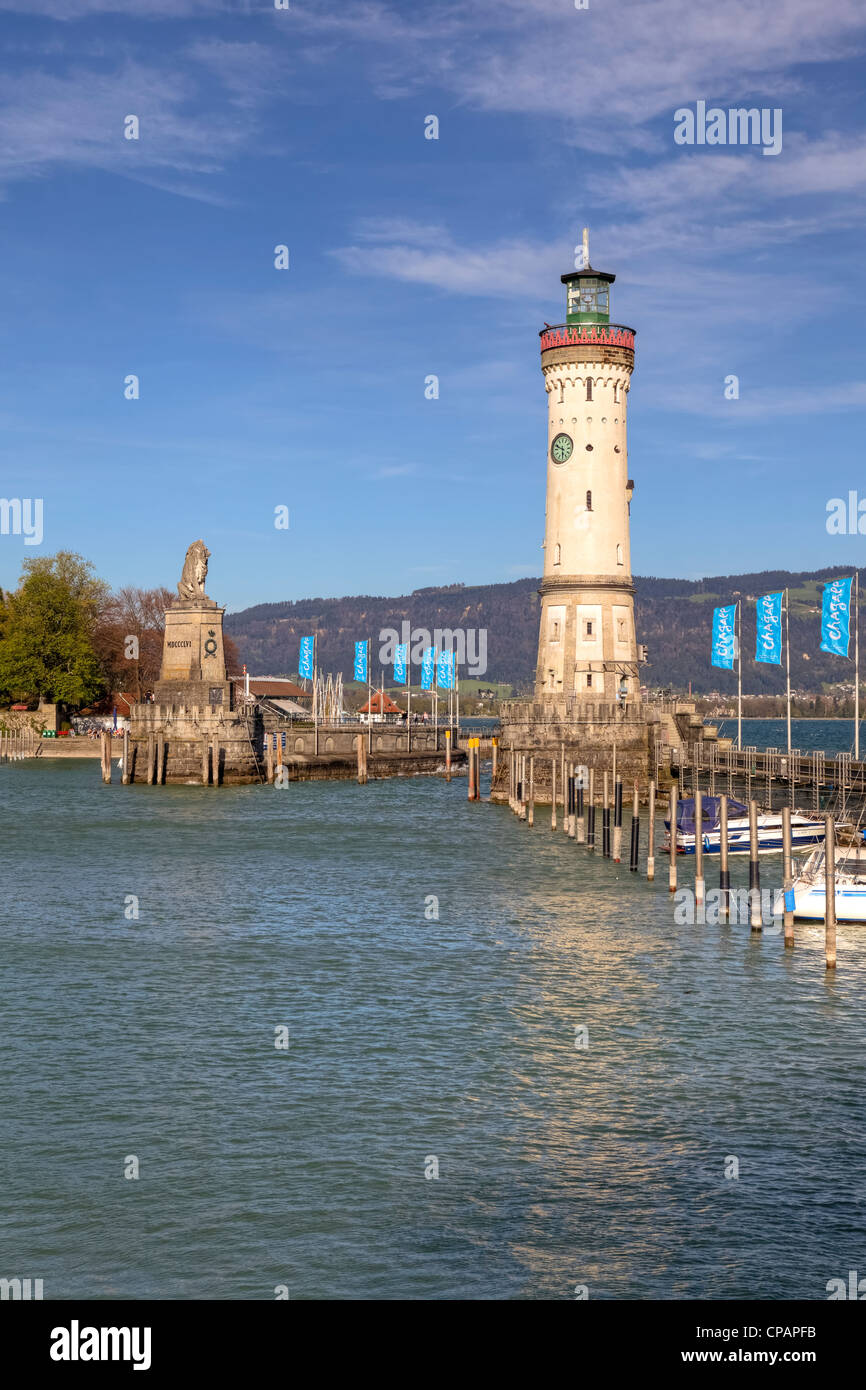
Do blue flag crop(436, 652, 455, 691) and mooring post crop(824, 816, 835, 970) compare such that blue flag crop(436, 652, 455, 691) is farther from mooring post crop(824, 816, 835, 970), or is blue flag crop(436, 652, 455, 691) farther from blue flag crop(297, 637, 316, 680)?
mooring post crop(824, 816, 835, 970)

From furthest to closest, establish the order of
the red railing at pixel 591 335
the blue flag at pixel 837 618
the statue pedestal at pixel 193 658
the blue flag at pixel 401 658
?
the blue flag at pixel 401 658, the statue pedestal at pixel 193 658, the red railing at pixel 591 335, the blue flag at pixel 837 618

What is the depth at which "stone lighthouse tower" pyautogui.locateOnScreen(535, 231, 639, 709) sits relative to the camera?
8050cm

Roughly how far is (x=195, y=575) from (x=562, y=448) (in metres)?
32.3

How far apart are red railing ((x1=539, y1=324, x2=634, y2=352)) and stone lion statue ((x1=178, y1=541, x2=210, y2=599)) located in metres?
32.7

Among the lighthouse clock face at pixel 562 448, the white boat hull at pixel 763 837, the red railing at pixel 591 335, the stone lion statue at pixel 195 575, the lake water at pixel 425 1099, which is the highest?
the red railing at pixel 591 335

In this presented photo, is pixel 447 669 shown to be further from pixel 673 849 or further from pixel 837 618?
pixel 837 618

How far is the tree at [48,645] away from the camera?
142m

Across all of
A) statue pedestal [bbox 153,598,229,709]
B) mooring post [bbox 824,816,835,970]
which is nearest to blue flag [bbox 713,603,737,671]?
mooring post [bbox 824,816,835,970]

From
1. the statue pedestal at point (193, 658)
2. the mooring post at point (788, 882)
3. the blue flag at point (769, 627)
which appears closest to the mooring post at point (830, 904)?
the mooring post at point (788, 882)

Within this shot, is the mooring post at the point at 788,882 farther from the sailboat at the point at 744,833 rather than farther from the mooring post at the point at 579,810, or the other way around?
the mooring post at the point at 579,810

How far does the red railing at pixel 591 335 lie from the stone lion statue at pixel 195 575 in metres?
32.7

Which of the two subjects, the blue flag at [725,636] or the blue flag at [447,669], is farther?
the blue flag at [447,669]
